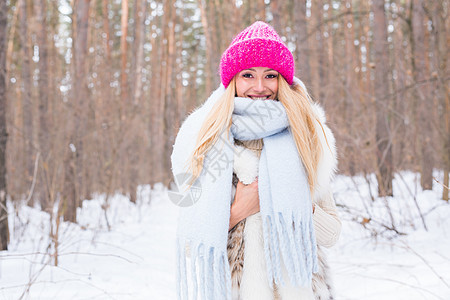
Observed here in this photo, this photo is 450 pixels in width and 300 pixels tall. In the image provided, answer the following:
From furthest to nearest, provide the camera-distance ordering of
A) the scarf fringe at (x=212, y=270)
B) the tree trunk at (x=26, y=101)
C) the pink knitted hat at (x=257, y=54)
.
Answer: the tree trunk at (x=26, y=101), the pink knitted hat at (x=257, y=54), the scarf fringe at (x=212, y=270)

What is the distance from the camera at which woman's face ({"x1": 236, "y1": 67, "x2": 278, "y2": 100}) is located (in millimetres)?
1562

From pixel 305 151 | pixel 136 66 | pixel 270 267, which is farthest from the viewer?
pixel 136 66

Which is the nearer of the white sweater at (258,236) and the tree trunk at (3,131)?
the white sweater at (258,236)

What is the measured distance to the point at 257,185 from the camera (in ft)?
4.77

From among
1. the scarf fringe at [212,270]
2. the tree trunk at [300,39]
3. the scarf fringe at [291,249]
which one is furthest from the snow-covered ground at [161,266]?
the tree trunk at [300,39]

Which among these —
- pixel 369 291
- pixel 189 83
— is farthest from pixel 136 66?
pixel 189 83

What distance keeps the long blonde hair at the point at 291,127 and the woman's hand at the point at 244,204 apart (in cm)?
19

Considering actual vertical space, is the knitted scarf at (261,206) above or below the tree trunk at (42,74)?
below

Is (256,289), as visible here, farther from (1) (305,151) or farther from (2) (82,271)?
(2) (82,271)

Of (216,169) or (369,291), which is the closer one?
(216,169)

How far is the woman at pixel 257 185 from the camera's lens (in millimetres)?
1353

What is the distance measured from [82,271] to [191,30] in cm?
1787

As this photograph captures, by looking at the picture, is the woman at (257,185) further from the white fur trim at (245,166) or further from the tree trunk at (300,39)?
the tree trunk at (300,39)

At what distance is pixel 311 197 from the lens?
150 centimetres
